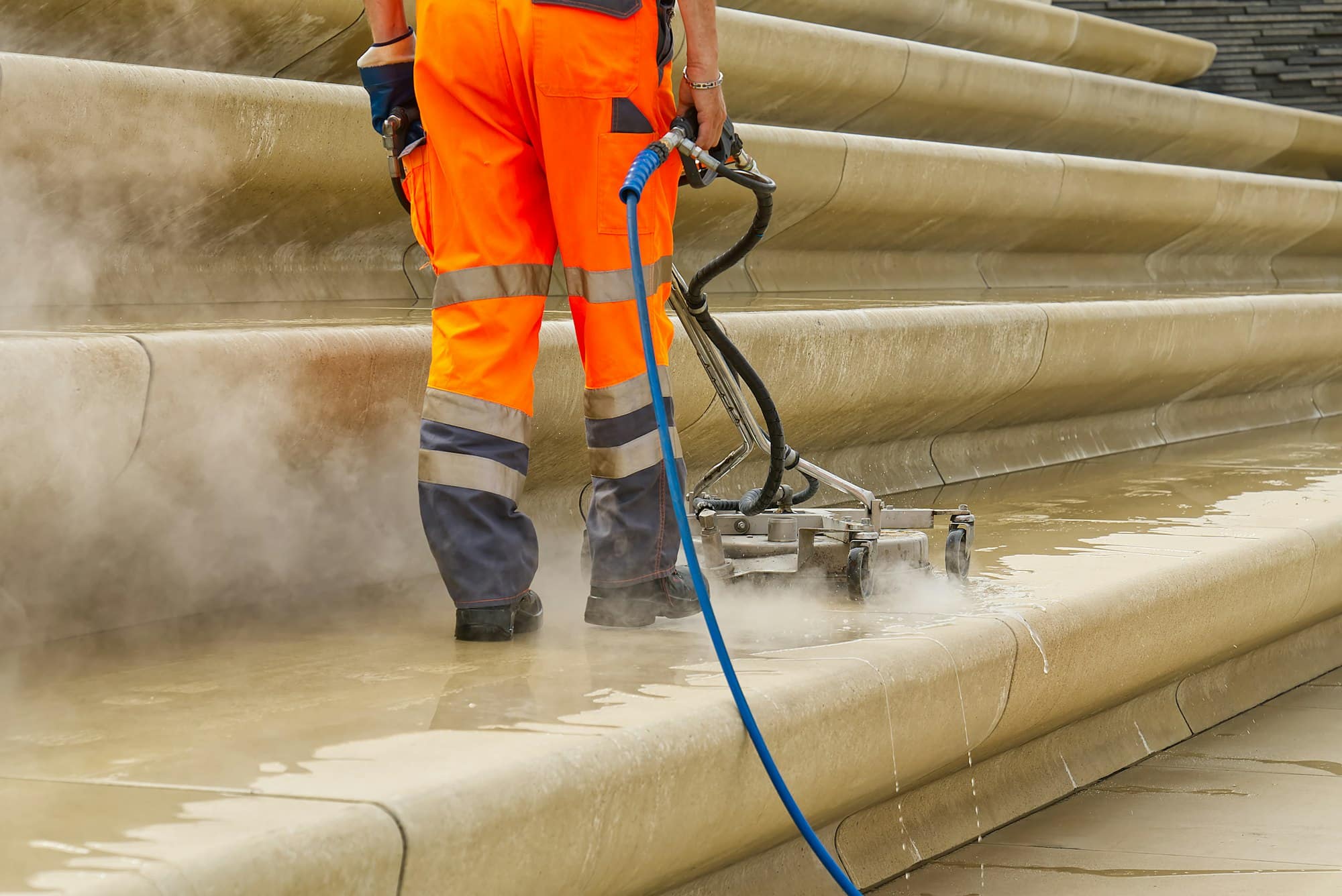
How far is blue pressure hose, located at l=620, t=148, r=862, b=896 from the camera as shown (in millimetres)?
1694

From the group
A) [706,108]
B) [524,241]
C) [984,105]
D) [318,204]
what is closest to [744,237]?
[706,108]

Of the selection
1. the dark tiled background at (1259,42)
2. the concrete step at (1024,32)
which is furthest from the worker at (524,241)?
the dark tiled background at (1259,42)

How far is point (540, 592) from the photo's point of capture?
248 centimetres

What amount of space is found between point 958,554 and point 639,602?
0.62 meters

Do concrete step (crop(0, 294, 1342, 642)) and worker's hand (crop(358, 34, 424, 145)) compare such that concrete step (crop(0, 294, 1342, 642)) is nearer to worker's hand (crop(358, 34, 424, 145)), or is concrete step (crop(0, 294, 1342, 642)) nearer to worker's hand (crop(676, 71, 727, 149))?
worker's hand (crop(358, 34, 424, 145))

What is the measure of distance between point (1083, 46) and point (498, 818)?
24.1ft

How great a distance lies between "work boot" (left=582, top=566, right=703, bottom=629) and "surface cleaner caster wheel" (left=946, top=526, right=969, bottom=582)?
524 mm

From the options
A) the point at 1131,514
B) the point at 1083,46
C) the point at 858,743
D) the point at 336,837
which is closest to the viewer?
the point at 336,837

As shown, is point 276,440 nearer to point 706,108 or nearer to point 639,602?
point 639,602

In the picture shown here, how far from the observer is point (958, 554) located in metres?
2.56

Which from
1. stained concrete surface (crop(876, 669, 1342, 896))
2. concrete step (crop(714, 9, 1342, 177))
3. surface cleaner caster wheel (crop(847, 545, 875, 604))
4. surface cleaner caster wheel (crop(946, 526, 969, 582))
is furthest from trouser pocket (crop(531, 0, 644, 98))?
concrete step (crop(714, 9, 1342, 177))

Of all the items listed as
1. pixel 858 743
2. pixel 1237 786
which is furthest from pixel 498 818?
pixel 1237 786

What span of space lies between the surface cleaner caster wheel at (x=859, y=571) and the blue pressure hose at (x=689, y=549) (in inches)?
21.6

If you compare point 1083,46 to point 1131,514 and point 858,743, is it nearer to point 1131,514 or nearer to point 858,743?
point 1131,514
